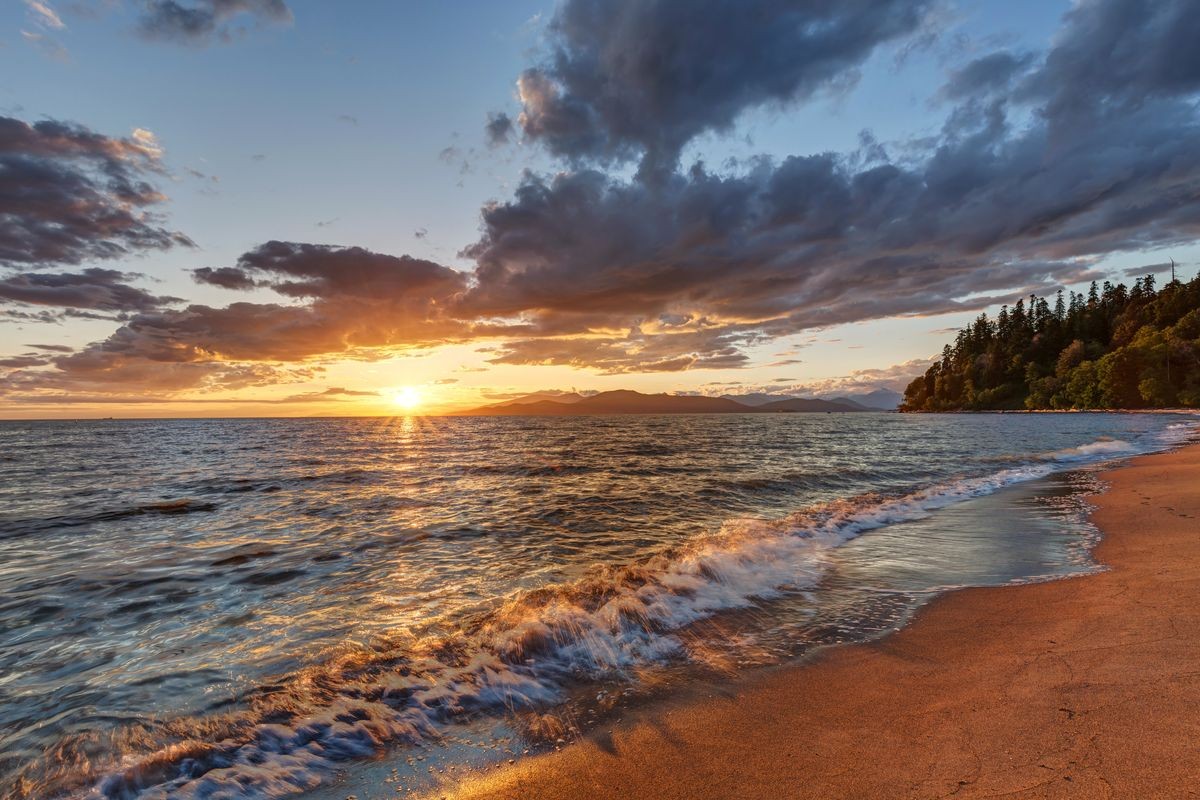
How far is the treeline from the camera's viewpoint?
110 meters

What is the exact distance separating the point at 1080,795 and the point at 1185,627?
15.8 ft

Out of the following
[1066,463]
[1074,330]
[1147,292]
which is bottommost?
[1066,463]

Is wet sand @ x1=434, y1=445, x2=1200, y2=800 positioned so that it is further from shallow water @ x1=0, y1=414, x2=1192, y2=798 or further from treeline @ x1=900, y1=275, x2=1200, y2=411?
treeline @ x1=900, y1=275, x2=1200, y2=411

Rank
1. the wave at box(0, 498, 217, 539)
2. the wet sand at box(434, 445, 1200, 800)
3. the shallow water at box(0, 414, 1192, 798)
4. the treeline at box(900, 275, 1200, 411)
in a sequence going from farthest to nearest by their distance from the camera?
the treeline at box(900, 275, 1200, 411) < the wave at box(0, 498, 217, 539) < the shallow water at box(0, 414, 1192, 798) < the wet sand at box(434, 445, 1200, 800)

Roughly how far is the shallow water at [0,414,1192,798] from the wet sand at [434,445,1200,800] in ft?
2.32

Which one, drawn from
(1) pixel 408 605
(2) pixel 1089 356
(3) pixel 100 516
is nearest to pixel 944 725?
(1) pixel 408 605

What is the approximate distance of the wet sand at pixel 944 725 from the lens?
3934 millimetres

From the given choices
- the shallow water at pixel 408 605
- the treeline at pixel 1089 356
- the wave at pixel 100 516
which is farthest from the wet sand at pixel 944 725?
the treeline at pixel 1089 356

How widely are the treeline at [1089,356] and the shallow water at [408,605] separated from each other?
136 metres

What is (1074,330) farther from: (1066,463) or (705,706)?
(705,706)

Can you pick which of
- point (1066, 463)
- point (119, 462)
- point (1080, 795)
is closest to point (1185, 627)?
point (1080, 795)

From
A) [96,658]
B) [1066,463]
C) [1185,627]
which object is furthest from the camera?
[1066,463]

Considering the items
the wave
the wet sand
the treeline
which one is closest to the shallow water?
the wave

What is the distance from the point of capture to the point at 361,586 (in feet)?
33.8
